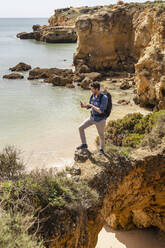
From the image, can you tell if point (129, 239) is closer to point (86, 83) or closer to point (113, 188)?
point (113, 188)

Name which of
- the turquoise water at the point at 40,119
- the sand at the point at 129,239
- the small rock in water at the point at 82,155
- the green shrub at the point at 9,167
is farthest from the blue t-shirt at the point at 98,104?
the sand at the point at 129,239

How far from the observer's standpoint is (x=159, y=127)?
9242 millimetres

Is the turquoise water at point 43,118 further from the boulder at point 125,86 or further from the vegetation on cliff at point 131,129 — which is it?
the vegetation on cliff at point 131,129

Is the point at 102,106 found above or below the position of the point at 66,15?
below

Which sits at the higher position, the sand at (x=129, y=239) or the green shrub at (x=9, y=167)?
the green shrub at (x=9, y=167)

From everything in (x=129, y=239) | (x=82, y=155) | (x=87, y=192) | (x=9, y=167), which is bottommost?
(x=129, y=239)

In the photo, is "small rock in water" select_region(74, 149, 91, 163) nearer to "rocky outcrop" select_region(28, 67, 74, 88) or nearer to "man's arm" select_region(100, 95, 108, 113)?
"man's arm" select_region(100, 95, 108, 113)

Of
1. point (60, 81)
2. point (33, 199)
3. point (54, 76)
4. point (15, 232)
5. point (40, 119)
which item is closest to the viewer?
point (15, 232)

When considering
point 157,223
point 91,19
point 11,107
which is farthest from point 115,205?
point 91,19

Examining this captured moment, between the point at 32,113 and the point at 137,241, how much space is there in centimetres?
1335

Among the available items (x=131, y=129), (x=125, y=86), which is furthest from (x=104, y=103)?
(x=125, y=86)

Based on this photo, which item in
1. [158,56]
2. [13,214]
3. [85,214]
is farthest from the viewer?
[158,56]

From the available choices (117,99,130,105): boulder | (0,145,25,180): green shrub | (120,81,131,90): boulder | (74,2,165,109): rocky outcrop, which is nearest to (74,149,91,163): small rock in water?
(0,145,25,180): green shrub

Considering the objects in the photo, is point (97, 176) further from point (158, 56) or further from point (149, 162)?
point (158, 56)
